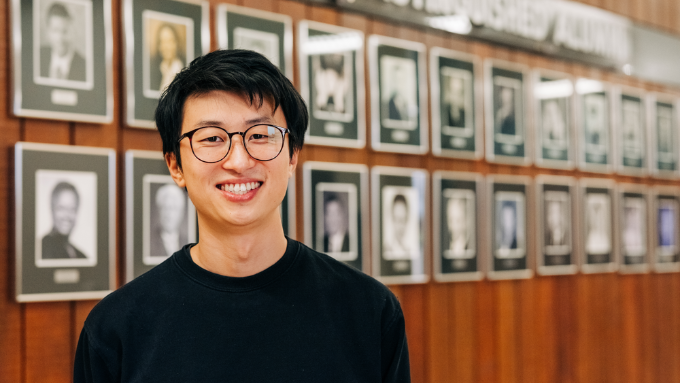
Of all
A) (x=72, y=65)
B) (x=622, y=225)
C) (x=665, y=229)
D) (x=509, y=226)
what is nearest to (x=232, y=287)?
(x=72, y=65)

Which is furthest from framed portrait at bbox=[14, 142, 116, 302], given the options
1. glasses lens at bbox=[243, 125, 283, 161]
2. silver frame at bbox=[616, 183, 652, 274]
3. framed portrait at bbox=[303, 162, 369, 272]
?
silver frame at bbox=[616, 183, 652, 274]

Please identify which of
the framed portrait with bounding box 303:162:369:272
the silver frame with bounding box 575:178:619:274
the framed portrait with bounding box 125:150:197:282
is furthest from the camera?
the silver frame with bounding box 575:178:619:274

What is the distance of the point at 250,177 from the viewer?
127 centimetres

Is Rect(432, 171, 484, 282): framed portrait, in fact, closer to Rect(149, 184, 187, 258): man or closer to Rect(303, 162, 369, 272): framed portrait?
Rect(303, 162, 369, 272): framed portrait

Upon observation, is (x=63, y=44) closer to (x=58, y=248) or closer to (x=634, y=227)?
(x=58, y=248)

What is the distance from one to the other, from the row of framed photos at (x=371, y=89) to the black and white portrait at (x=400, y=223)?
20cm

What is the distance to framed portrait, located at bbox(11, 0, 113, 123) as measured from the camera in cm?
206

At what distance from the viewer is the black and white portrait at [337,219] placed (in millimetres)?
2688

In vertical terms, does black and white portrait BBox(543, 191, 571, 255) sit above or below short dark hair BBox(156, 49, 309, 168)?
below

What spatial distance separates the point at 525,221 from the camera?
3467 millimetres

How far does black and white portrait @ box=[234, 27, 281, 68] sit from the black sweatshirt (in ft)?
4.39

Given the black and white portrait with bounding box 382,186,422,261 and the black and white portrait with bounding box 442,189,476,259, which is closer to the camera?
the black and white portrait with bounding box 382,186,422,261

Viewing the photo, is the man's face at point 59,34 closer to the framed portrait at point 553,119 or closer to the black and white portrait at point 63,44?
the black and white portrait at point 63,44

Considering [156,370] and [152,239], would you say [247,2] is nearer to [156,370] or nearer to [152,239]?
[152,239]
